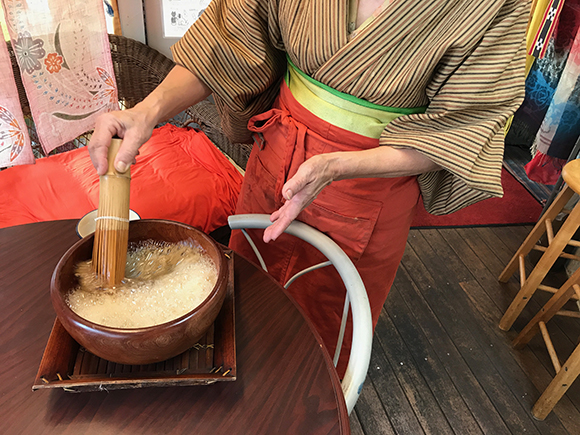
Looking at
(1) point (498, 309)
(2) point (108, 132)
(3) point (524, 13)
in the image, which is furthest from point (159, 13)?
(1) point (498, 309)

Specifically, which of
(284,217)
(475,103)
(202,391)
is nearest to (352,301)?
(284,217)

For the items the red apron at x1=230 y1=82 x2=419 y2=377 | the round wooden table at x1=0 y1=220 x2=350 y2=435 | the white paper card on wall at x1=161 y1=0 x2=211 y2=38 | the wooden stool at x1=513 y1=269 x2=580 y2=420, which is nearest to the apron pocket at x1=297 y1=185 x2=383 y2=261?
the red apron at x1=230 y1=82 x2=419 y2=377

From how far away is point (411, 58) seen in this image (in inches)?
32.1

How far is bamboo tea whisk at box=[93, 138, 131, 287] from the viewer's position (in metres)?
0.64

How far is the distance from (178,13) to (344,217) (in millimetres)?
1632

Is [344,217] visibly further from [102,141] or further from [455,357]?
[455,357]

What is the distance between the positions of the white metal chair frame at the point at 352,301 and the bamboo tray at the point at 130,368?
0.73 feet

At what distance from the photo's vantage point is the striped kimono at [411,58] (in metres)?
0.78

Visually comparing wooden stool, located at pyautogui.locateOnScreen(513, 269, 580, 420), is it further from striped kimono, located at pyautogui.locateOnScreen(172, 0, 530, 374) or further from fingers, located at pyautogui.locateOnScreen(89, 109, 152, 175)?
fingers, located at pyautogui.locateOnScreen(89, 109, 152, 175)

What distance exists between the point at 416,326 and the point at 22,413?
1.64 m

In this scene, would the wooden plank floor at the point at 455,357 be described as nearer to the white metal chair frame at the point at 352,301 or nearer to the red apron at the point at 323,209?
the red apron at the point at 323,209

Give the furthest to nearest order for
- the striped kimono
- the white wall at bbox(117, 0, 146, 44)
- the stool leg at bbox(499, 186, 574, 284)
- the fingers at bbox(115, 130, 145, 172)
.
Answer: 1. the white wall at bbox(117, 0, 146, 44)
2. the stool leg at bbox(499, 186, 574, 284)
3. the striped kimono
4. the fingers at bbox(115, 130, 145, 172)

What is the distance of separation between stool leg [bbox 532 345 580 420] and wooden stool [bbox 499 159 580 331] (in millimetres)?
370

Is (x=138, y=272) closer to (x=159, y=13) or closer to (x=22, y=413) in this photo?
(x=22, y=413)
